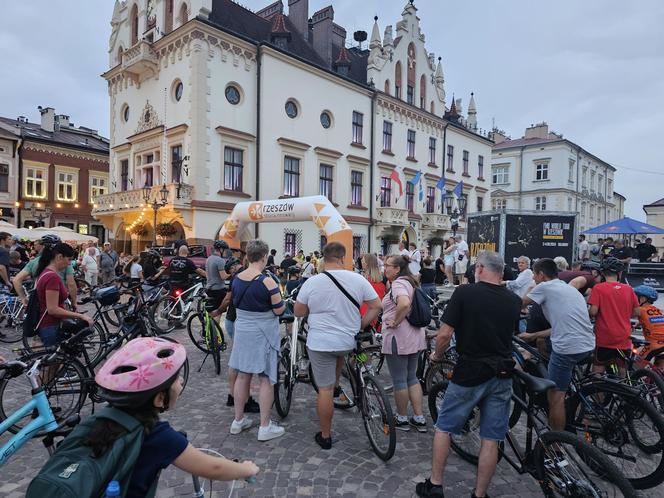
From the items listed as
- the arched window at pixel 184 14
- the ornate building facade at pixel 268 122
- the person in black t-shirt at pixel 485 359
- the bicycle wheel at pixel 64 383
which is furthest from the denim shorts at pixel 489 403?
the arched window at pixel 184 14

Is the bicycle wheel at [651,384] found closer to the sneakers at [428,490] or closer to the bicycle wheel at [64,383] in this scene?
the sneakers at [428,490]

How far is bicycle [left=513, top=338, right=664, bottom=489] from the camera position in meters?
3.55

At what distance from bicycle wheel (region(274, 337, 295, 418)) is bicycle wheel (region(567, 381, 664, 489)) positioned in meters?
2.99

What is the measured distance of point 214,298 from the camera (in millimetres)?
7504

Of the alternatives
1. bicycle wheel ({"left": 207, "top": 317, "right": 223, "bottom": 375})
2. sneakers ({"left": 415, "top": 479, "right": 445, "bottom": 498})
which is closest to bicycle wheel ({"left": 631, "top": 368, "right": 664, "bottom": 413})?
sneakers ({"left": 415, "top": 479, "right": 445, "bottom": 498})

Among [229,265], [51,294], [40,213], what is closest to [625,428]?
[51,294]

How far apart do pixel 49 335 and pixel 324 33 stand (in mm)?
26953

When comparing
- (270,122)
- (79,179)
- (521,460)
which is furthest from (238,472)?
(79,179)

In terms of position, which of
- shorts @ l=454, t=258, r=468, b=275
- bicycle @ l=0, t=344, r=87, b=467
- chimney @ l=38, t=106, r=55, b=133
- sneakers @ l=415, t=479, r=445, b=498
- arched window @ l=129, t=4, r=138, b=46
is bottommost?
sneakers @ l=415, t=479, r=445, b=498

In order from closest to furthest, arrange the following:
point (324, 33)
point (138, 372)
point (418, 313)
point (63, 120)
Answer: point (138, 372) → point (418, 313) → point (324, 33) → point (63, 120)

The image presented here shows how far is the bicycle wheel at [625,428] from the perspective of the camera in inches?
139

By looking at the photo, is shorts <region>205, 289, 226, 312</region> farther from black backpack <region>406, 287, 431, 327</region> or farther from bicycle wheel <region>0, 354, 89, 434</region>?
black backpack <region>406, 287, 431, 327</region>

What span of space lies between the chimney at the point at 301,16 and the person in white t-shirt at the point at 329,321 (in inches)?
1067

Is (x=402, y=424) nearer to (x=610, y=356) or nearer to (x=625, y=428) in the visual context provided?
(x=625, y=428)
